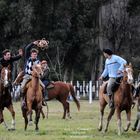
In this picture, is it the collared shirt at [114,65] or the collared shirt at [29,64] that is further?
the collared shirt at [29,64]

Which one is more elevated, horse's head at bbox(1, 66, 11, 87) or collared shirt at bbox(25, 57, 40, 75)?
collared shirt at bbox(25, 57, 40, 75)

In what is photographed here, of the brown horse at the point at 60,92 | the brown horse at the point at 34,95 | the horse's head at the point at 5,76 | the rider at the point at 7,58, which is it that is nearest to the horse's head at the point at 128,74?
the brown horse at the point at 34,95

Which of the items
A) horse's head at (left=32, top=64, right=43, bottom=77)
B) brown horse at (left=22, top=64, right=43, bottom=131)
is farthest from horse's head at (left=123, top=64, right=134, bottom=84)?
brown horse at (left=22, top=64, right=43, bottom=131)

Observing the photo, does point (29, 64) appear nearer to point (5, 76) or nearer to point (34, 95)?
point (5, 76)

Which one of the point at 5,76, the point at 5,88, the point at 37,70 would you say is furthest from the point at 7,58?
the point at 37,70

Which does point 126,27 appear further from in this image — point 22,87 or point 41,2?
point 22,87

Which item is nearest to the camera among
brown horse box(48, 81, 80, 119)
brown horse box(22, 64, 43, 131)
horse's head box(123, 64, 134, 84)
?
horse's head box(123, 64, 134, 84)

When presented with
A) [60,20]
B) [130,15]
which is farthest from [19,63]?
[130,15]

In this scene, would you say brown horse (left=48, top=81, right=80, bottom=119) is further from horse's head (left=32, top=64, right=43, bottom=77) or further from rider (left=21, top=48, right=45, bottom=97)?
horse's head (left=32, top=64, right=43, bottom=77)

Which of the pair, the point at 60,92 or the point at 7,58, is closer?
the point at 7,58

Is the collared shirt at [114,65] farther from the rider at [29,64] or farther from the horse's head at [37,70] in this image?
the rider at [29,64]

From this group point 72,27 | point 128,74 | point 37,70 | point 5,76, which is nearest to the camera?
point 128,74

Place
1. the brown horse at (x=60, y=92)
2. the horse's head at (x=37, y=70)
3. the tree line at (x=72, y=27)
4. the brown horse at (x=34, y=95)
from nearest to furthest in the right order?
the horse's head at (x=37, y=70) < the brown horse at (x=34, y=95) < the brown horse at (x=60, y=92) < the tree line at (x=72, y=27)

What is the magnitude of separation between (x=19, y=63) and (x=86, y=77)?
37.8 m
